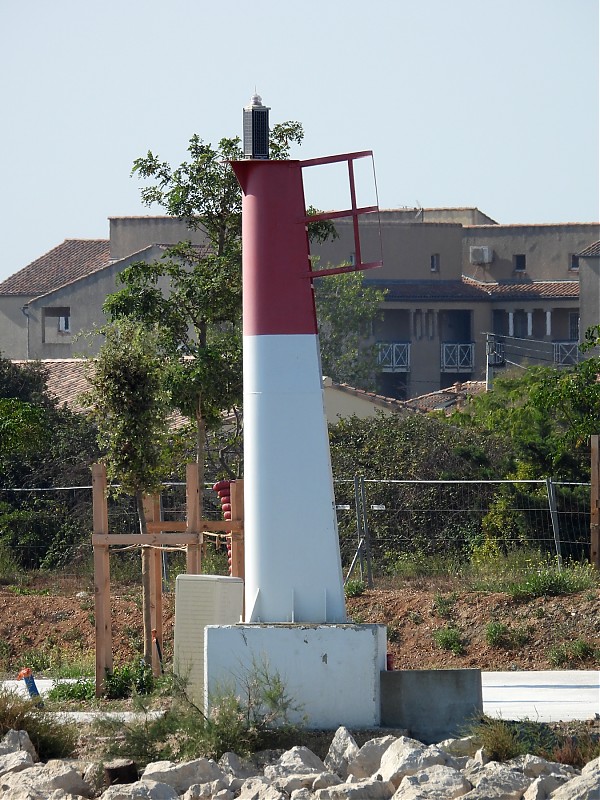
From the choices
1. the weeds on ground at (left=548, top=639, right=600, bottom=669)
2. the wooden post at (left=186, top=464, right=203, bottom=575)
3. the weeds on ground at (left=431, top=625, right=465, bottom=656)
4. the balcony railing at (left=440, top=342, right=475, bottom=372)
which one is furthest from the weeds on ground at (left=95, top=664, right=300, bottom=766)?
the balcony railing at (left=440, top=342, right=475, bottom=372)

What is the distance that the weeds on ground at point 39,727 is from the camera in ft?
37.9

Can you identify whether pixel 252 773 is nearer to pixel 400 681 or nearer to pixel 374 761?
pixel 374 761

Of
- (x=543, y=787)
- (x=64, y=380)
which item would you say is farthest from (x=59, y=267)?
(x=543, y=787)

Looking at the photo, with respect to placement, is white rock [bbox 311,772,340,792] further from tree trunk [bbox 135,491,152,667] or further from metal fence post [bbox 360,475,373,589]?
metal fence post [bbox 360,475,373,589]

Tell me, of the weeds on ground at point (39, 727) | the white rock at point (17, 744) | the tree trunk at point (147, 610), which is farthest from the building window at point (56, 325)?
the white rock at point (17, 744)

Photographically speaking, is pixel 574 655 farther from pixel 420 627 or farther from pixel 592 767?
pixel 592 767

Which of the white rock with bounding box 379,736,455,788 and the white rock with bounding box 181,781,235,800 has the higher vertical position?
the white rock with bounding box 379,736,455,788

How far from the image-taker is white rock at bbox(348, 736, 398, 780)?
10477 millimetres

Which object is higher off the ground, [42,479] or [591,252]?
[591,252]

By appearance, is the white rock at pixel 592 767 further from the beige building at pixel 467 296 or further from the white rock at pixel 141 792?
the beige building at pixel 467 296

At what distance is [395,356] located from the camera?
6756 centimetres

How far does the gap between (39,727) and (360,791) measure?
300 cm

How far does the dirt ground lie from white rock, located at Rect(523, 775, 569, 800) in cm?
606

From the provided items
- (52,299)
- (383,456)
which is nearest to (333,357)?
(52,299)
